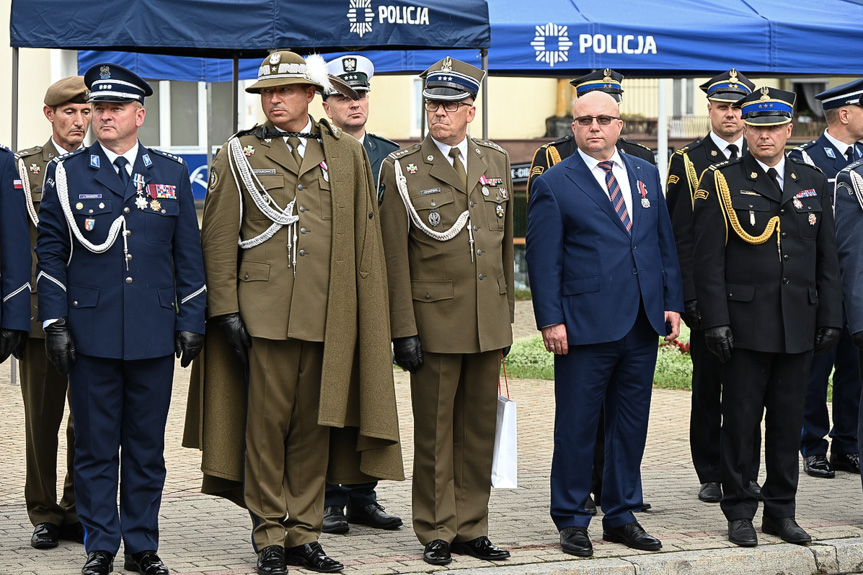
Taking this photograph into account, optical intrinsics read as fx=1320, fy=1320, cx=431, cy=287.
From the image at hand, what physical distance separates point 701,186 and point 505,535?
77.6 inches

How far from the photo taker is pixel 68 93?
640cm

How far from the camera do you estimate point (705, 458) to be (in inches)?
293

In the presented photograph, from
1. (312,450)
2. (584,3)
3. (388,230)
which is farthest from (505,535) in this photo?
(584,3)

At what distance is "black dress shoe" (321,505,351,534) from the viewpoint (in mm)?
6516

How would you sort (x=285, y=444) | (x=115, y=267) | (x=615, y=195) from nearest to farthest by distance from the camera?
(x=115, y=267) → (x=285, y=444) → (x=615, y=195)

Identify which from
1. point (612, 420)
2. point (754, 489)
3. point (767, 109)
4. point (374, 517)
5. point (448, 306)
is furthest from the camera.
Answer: point (754, 489)

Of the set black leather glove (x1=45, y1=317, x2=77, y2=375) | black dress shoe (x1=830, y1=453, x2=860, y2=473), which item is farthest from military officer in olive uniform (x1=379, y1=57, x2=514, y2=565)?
black dress shoe (x1=830, y1=453, x2=860, y2=473)

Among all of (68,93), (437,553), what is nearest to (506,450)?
(437,553)

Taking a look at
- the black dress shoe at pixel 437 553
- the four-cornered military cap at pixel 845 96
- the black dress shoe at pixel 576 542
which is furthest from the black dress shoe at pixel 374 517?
the four-cornered military cap at pixel 845 96

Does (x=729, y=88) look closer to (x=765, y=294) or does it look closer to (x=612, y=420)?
(x=765, y=294)

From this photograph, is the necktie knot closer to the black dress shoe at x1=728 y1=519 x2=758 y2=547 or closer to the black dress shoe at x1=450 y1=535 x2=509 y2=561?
the black dress shoe at x1=728 y1=519 x2=758 y2=547

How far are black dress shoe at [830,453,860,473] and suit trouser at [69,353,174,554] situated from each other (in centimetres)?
445

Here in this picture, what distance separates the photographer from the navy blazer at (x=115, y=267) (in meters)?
5.53

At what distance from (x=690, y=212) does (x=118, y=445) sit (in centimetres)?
337
